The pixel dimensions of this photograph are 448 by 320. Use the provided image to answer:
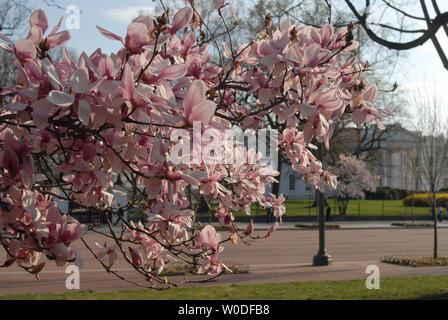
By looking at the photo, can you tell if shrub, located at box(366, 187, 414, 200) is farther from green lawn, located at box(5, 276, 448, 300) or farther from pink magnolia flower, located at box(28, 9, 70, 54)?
pink magnolia flower, located at box(28, 9, 70, 54)

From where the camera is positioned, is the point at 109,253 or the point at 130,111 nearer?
the point at 130,111

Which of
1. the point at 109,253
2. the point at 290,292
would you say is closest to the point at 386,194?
the point at 290,292

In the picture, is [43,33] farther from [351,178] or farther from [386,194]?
[386,194]

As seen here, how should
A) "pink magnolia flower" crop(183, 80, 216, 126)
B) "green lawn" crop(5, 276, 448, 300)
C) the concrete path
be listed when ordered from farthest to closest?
the concrete path → "green lawn" crop(5, 276, 448, 300) → "pink magnolia flower" crop(183, 80, 216, 126)

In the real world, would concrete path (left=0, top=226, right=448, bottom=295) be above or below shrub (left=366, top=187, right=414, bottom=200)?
below

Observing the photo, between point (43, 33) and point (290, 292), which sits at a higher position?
point (43, 33)

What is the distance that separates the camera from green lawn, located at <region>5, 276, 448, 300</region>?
277 inches

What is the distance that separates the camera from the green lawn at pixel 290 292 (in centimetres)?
704

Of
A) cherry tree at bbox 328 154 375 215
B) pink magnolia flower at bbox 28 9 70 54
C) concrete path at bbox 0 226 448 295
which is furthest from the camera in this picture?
cherry tree at bbox 328 154 375 215

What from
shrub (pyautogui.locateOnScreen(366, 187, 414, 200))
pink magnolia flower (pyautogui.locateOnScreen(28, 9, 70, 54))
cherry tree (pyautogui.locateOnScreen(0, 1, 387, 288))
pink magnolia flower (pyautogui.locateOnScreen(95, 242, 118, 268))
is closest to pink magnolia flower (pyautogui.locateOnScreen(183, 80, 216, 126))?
cherry tree (pyautogui.locateOnScreen(0, 1, 387, 288))

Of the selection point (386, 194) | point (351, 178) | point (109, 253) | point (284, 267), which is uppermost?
point (351, 178)

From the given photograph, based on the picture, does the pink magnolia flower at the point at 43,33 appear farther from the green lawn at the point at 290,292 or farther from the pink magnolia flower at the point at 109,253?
the green lawn at the point at 290,292

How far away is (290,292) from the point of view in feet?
24.9

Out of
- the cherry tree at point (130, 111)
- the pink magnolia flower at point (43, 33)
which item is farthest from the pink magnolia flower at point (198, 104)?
the pink magnolia flower at point (43, 33)
